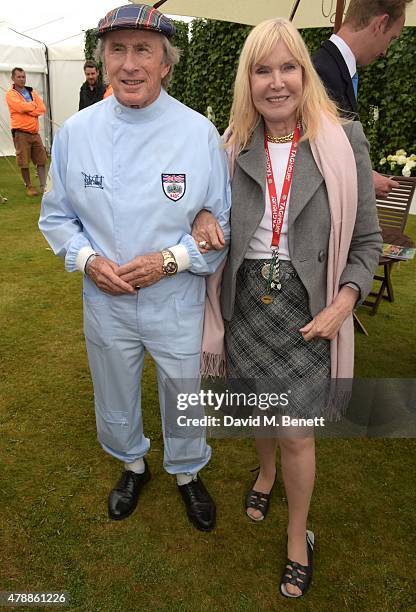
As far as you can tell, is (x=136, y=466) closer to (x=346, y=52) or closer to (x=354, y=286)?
(x=354, y=286)

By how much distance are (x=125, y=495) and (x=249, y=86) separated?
1861 mm

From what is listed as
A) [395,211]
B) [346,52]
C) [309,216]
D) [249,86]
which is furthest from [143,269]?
[395,211]

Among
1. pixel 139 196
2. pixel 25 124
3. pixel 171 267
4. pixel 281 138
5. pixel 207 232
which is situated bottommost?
pixel 25 124

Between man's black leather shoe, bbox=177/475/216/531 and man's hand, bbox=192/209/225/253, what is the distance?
1.22 m

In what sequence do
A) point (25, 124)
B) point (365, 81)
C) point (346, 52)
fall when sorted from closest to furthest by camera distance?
point (346, 52) → point (365, 81) → point (25, 124)

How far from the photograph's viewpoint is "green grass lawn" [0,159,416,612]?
2047 mm

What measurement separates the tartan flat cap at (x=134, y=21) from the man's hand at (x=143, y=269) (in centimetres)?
74

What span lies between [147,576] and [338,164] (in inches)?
68.8

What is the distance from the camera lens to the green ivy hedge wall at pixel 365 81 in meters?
7.74

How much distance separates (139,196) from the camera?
1.80 m

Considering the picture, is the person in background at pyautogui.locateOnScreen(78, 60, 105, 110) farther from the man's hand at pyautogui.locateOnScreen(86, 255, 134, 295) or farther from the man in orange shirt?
the man's hand at pyautogui.locateOnScreen(86, 255, 134, 295)

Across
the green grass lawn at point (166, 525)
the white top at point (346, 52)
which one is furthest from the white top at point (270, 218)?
the green grass lawn at point (166, 525)

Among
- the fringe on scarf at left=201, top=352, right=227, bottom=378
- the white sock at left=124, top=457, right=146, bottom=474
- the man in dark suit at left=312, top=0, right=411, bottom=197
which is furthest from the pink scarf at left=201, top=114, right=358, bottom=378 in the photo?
the white sock at left=124, top=457, right=146, bottom=474

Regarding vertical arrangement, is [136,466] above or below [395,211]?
below
